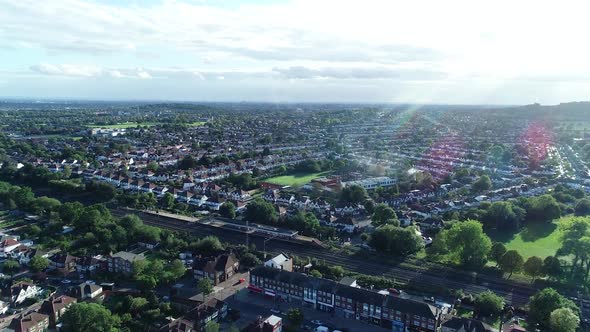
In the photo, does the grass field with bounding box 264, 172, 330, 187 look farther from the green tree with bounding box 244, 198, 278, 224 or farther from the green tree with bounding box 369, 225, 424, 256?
the green tree with bounding box 369, 225, 424, 256

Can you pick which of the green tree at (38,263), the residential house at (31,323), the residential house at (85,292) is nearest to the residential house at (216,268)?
the residential house at (85,292)

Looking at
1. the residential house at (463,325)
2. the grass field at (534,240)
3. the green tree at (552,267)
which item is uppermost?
the green tree at (552,267)

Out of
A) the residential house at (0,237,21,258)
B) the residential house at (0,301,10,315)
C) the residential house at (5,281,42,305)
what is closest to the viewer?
the residential house at (0,301,10,315)

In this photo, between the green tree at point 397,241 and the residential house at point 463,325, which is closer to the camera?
the residential house at point 463,325

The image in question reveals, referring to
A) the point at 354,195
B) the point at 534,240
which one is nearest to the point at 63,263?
the point at 354,195

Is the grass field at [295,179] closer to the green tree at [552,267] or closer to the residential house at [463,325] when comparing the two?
the green tree at [552,267]

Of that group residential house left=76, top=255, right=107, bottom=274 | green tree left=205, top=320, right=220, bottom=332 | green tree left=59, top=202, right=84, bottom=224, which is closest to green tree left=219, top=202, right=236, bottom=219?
green tree left=59, top=202, right=84, bottom=224

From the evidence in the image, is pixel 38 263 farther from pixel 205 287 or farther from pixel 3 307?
pixel 205 287
